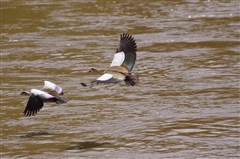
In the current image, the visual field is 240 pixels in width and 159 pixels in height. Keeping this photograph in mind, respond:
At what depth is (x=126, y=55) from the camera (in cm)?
767

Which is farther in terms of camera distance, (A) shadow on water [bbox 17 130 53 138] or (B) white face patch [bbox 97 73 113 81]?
(A) shadow on water [bbox 17 130 53 138]

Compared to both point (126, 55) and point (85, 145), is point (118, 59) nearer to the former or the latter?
point (126, 55)

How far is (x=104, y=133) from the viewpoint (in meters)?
8.75

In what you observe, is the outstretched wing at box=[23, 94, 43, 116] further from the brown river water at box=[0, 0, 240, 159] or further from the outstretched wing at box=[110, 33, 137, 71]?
the brown river water at box=[0, 0, 240, 159]

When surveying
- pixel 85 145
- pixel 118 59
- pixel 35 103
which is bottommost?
pixel 85 145

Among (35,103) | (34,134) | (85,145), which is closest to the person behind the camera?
→ (35,103)

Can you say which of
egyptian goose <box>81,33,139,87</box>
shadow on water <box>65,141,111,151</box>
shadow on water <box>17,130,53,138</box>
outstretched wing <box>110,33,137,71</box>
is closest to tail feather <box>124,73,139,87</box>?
egyptian goose <box>81,33,139,87</box>

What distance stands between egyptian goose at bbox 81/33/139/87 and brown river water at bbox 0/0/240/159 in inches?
41.9

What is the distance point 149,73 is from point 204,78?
889mm

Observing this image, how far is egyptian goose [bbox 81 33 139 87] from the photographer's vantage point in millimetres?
6777

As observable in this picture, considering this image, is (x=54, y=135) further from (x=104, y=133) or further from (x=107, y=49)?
(x=107, y=49)

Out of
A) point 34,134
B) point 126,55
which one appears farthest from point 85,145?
point 126,55

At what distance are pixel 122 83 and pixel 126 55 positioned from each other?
3315 mm

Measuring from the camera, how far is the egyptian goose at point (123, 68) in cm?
678
